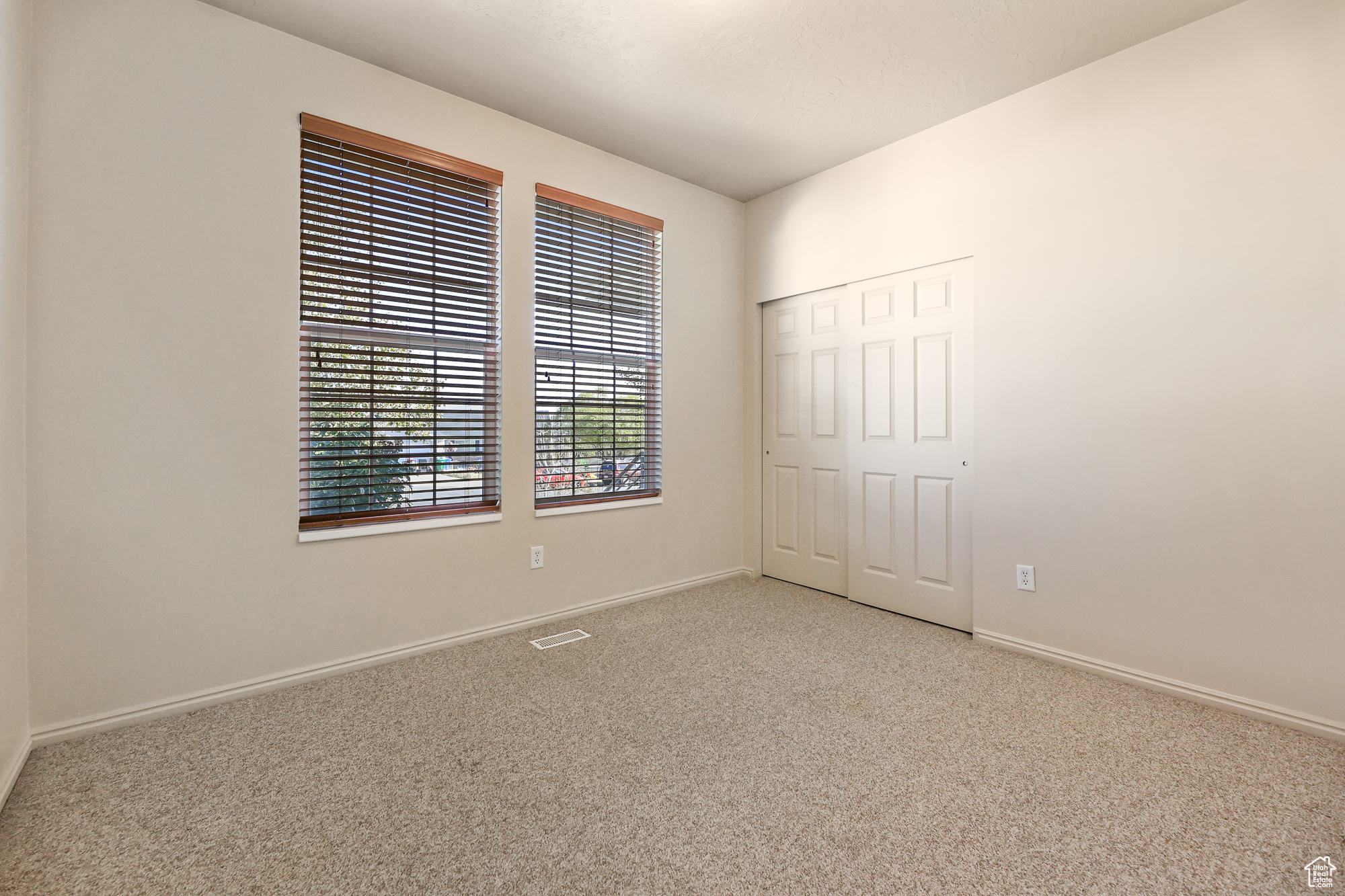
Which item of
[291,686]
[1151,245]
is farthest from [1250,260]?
[291,686]

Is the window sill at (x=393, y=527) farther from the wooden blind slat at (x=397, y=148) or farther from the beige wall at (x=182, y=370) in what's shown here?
the wooden blind slat at (x=397, y=148)

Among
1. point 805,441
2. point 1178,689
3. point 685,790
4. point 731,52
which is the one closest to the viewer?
point 685,790

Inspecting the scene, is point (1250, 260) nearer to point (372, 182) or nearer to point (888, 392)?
point (888, 392)

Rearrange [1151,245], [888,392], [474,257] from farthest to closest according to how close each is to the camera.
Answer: [888,392] → [474,257] → [1151,245]

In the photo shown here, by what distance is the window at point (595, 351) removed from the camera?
10.3ft

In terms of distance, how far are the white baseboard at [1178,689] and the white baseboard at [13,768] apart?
11.8ft

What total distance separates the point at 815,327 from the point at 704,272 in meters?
0.82

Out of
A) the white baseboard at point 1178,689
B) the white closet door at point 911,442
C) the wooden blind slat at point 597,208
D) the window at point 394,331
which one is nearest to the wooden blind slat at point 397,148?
the window at point 394,331

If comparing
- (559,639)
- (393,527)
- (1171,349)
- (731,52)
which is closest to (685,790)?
(559,639)

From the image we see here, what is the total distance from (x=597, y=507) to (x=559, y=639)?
0.77m

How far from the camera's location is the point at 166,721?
6.84 feet

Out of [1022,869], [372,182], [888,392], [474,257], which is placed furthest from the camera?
[888,392]

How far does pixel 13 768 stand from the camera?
1728mm

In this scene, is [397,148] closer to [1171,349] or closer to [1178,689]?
[1171,349]
